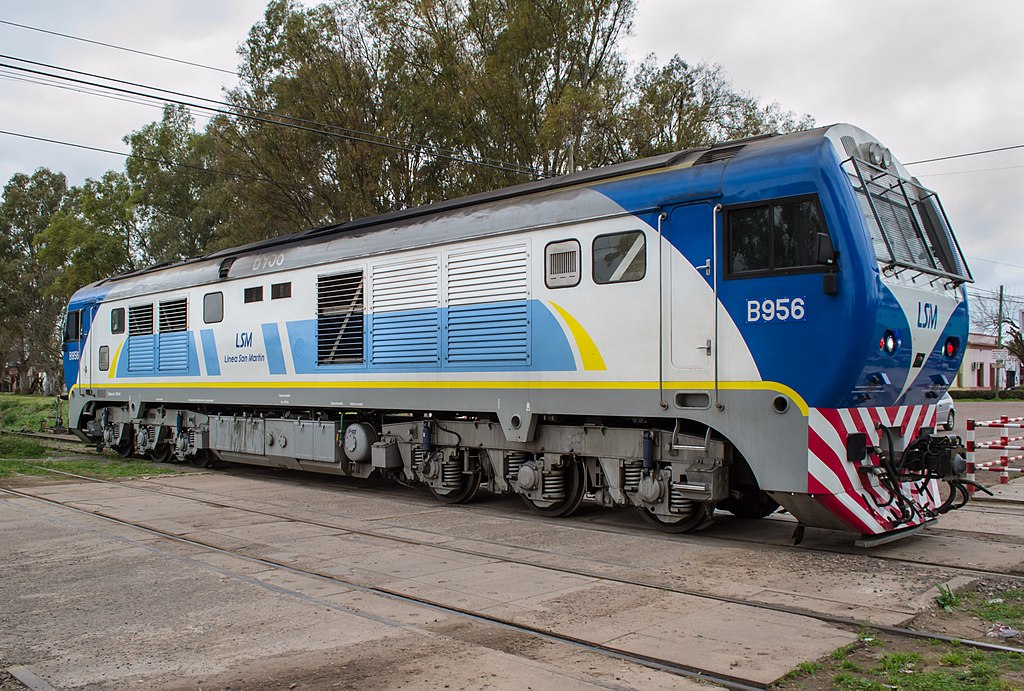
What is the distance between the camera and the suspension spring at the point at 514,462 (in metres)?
11.2

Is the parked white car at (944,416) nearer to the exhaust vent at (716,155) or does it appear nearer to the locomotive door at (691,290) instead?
the locomotive door at (691,290)

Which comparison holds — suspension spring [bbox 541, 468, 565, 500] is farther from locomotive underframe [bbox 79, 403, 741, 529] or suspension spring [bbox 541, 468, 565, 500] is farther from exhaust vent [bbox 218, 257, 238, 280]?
exhaust vent [bbox 218, 257, 238, 280]

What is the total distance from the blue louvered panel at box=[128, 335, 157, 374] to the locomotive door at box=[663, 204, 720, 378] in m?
12.7

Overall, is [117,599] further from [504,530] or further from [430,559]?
[504,530]

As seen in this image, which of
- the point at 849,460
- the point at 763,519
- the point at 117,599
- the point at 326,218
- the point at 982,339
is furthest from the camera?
the point at 982,339

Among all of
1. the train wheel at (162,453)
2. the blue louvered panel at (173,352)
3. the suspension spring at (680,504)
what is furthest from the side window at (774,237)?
the train wheel at (162,453)

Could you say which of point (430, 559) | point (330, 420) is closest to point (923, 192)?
point (430, 559)

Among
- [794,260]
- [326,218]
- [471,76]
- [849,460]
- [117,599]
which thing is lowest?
[117,599]

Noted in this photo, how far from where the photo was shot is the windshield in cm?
852

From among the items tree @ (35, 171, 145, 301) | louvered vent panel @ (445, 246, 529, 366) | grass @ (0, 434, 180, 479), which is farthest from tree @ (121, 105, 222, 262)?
louvered vent panel @ (445, 246, 529, 366)

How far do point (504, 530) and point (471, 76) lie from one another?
71.0 ft

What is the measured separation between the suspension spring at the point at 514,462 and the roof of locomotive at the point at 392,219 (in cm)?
330

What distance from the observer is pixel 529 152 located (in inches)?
1119

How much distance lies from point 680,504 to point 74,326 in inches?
680
